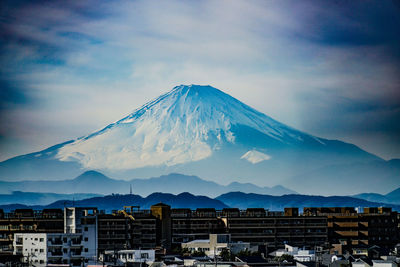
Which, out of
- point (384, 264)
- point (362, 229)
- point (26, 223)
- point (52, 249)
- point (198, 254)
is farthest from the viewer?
point (362, 229)

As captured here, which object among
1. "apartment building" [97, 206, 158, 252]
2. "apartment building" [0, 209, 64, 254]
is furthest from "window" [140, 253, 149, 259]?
"apartment building" [0, 209, 64, 254]

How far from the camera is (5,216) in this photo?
103 meters

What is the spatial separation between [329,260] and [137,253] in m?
16.2

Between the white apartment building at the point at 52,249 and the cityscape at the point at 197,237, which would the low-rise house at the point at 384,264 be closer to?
the cityscape at the point at 197,237

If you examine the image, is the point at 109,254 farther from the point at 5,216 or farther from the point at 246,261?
the point at 5,216

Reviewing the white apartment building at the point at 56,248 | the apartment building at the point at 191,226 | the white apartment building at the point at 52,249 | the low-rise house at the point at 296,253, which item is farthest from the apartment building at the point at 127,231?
the low-rise house at the point at 296,253

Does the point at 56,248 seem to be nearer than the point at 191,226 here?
Yes

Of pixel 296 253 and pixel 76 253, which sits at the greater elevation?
pixel 76 253

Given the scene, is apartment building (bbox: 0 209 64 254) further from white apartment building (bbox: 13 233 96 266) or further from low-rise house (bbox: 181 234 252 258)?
white apartment building (bbox: 13 233 96 266)

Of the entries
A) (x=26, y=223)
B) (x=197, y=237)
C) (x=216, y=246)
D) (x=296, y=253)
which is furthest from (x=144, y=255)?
(x=197, y=237)

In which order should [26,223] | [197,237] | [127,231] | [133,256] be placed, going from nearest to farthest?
1. [133,256]
2. [127,231]
3. [26,223]
4. [197,237]

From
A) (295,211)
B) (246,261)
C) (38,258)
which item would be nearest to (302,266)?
(246,261)

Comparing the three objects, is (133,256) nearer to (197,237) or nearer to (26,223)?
(26,223)

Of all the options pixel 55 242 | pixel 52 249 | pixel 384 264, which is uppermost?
pixel 55 242
